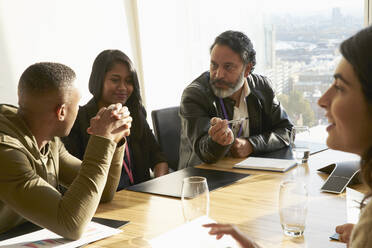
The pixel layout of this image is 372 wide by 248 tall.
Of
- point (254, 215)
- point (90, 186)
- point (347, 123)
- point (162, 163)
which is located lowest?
point (162, 163)

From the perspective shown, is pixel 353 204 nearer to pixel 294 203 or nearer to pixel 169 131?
pixel 294 203

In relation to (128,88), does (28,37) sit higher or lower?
higher

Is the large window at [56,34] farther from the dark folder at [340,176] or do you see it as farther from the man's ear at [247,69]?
the dark folder at [340,176]

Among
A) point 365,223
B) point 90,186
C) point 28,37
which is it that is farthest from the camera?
point 28,37

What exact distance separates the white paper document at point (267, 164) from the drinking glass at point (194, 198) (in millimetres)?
928

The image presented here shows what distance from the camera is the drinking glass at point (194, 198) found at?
129cm

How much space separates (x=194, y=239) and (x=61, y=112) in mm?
684

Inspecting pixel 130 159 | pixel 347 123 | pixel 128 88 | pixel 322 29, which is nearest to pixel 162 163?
pixel 130 159

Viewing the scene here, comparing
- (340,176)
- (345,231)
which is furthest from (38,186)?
(340,176)

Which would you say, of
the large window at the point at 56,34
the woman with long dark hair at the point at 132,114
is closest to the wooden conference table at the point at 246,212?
the woman with long dark hair at the point at 132,114

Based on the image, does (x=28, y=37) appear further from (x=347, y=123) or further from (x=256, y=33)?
(x=347, y=123)

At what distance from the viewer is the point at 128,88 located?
2.72 meters

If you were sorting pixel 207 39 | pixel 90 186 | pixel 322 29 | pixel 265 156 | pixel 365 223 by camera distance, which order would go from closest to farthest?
pixel 365 223 → pixel 90 186 → pixel 265 156 → pixel 322 29 → pixel 207 39

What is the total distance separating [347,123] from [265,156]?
4.75ft
